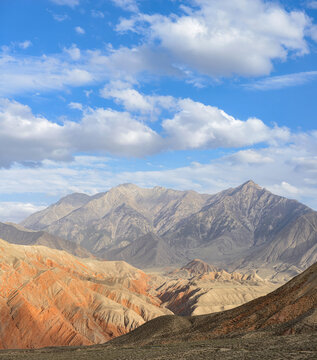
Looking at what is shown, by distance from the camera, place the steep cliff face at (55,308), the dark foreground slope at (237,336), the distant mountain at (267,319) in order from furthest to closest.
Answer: the steep cliff face at (55,308), the distant mountain at (267,319), the dark foreground slope at (237,336)

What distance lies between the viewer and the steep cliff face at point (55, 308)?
11675 cm

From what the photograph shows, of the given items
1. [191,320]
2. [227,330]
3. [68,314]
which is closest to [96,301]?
[68,314]

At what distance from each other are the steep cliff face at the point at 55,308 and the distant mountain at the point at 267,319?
158 ft

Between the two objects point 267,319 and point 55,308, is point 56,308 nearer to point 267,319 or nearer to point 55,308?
point 55,308

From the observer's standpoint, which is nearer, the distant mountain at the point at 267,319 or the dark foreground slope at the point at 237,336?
the dark foreground slope at the point at 237,336

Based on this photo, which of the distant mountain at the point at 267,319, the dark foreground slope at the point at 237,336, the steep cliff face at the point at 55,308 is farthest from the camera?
the steep cliff face at the point at 55,308

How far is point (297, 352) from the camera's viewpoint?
109 feet

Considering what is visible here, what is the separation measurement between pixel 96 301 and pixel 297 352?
11718 cm

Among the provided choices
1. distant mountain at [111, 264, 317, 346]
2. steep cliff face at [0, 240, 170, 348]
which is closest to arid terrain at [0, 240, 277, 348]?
steep cliff face at [0, 240, 170, 348]

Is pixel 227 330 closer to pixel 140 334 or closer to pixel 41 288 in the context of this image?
pixel 140 334

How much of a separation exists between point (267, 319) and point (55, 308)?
85431 millimetres

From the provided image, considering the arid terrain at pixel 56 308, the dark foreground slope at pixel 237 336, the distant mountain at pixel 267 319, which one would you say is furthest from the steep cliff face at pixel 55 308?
the distant mountain at pixel 267 319

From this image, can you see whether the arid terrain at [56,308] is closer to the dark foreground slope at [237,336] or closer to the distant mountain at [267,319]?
the dark foreground slope at [237,336]

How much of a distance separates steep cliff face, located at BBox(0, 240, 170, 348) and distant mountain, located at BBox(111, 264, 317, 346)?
48.2 m
